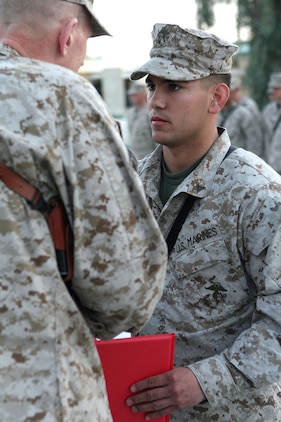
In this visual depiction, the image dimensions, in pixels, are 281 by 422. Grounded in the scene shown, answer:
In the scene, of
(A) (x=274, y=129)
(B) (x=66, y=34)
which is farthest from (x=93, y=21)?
(A) (x=274, y=129)

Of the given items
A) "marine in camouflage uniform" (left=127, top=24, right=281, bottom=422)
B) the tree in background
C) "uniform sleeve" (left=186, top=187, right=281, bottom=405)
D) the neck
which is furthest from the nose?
the tree in background

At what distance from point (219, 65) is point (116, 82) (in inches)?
776

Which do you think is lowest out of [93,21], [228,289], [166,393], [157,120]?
[166,393]

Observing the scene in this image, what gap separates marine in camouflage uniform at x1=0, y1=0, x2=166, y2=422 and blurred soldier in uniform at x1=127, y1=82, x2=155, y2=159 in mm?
10196

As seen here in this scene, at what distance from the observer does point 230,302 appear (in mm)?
2459

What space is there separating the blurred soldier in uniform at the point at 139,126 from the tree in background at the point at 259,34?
508cm

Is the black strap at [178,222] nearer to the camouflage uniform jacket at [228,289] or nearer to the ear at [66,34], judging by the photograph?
the camouflage uniform jacket at [228,289]

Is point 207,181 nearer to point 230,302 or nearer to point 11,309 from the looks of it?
point 230,302

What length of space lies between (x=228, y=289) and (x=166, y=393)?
427mm

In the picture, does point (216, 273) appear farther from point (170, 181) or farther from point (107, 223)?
point (107, 223)

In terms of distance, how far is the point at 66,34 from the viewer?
1838mm

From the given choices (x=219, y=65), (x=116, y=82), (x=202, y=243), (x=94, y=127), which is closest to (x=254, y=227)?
(x=202, y=243)

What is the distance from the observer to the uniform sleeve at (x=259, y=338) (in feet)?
7.66

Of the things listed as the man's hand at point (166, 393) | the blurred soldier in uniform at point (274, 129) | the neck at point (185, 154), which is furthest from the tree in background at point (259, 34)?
the man's hand at point (166, 393)
